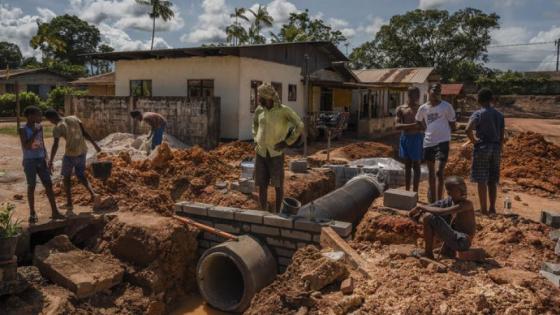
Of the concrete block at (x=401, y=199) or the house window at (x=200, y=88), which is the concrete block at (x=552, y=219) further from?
the house window at (x=200, y=88)

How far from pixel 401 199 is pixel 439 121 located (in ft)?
3.79

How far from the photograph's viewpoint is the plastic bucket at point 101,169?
7059mm

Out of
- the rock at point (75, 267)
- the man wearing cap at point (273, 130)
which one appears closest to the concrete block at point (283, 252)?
the man wearing cap at point (273, 130)

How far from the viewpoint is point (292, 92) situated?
17.7 m

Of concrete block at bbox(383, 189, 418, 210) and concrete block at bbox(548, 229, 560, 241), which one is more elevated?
concrete block at bbox(383, 189, 418, 210)

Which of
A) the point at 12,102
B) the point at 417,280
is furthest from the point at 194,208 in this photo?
the point at 12,102

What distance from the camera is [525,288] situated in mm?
3717

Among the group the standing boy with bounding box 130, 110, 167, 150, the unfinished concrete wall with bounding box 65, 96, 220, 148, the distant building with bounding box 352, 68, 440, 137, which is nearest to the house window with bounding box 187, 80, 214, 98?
the unfinished concrete wall with bounding box 65, 96, 220, 148

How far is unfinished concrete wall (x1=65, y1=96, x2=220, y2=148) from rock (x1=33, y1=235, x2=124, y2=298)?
8.16 m

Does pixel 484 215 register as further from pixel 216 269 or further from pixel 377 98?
pixel 377 98

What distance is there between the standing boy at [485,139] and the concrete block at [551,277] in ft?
6.03

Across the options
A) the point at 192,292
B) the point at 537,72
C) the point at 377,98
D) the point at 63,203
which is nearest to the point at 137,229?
the point at 192,292

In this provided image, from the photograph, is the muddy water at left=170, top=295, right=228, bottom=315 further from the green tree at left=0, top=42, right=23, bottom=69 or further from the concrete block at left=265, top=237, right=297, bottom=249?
the green tree at left=0, top=42, right=23, bottom=69

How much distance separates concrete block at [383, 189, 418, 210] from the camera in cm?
598
